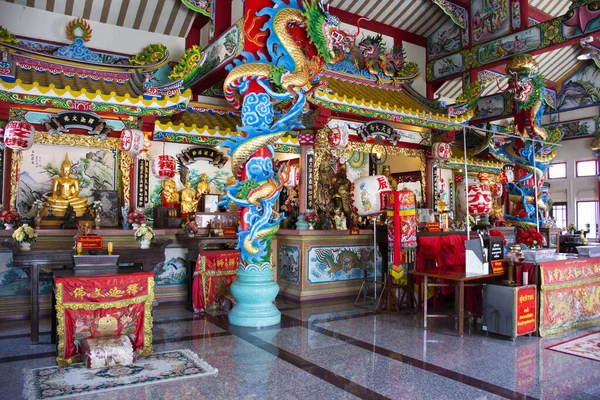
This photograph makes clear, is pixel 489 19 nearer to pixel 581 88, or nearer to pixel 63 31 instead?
pixel 581 88

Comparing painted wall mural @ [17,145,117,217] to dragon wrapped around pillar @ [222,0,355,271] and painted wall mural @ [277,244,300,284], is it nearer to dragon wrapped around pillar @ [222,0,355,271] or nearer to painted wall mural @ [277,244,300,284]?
painted wall mural @ [277,244,300,284]

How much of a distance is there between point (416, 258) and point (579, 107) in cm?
1002

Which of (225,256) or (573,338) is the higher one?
(225,256)

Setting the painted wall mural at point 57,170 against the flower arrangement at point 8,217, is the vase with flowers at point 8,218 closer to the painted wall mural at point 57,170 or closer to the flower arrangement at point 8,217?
the flower arrangement at point 8,217

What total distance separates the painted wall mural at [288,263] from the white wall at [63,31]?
389 centimetres

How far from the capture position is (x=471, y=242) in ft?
16.1

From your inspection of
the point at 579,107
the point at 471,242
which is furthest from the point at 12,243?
the point at 579,107

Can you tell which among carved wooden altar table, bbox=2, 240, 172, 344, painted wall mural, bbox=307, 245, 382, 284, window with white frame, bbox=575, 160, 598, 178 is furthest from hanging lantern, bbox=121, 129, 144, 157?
window with white frame, bbox=575, 160, 598, 178

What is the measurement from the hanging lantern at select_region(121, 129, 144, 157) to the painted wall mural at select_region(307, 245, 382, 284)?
2.70 m

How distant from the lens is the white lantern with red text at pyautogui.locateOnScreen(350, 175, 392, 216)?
19.9 ft

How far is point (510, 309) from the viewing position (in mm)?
4422

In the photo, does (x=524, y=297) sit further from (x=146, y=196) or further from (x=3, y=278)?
(x=3, y=278)

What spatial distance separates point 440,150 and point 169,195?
4.86 meters

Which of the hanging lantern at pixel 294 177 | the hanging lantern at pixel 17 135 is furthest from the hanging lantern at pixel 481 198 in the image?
the hanging lantern at pixel 17 135
